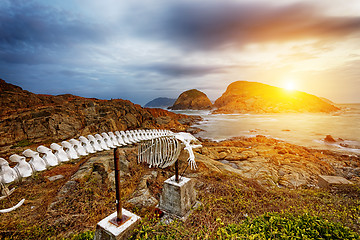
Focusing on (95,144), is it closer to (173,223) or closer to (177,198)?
(177,198)

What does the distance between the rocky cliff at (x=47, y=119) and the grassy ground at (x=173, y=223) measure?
9.41 metres

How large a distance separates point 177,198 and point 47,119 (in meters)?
17.3

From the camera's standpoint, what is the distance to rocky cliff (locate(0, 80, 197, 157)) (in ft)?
43.2

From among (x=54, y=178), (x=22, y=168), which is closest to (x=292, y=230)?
(x=22, y=168)

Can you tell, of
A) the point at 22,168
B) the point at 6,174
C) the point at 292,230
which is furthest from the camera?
the point at 292,230

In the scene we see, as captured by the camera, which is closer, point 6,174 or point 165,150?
point 6,174

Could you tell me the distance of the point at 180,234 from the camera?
354 centimetres

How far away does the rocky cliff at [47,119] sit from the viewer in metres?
13.2

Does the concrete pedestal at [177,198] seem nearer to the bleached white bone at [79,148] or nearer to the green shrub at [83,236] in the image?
the green shrub at [83,236]

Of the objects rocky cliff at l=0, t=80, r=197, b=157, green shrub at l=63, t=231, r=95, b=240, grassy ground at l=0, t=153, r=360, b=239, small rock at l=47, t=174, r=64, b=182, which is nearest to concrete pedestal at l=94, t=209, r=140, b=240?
grassy ground at l=0, t=153, r=360, b=239

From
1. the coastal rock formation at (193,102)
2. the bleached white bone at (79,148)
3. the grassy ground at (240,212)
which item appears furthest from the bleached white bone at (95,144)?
the coastal rock formation at (193,102)

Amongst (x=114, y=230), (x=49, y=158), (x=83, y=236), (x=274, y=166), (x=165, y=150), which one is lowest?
(x=274, y=166)

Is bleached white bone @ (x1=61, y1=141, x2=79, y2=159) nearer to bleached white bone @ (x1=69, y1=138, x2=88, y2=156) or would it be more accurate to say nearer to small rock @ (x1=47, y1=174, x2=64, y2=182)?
bleached white bone @ (x1=69, y1=138, x2=88, y2=156)

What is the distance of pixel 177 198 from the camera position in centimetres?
462
